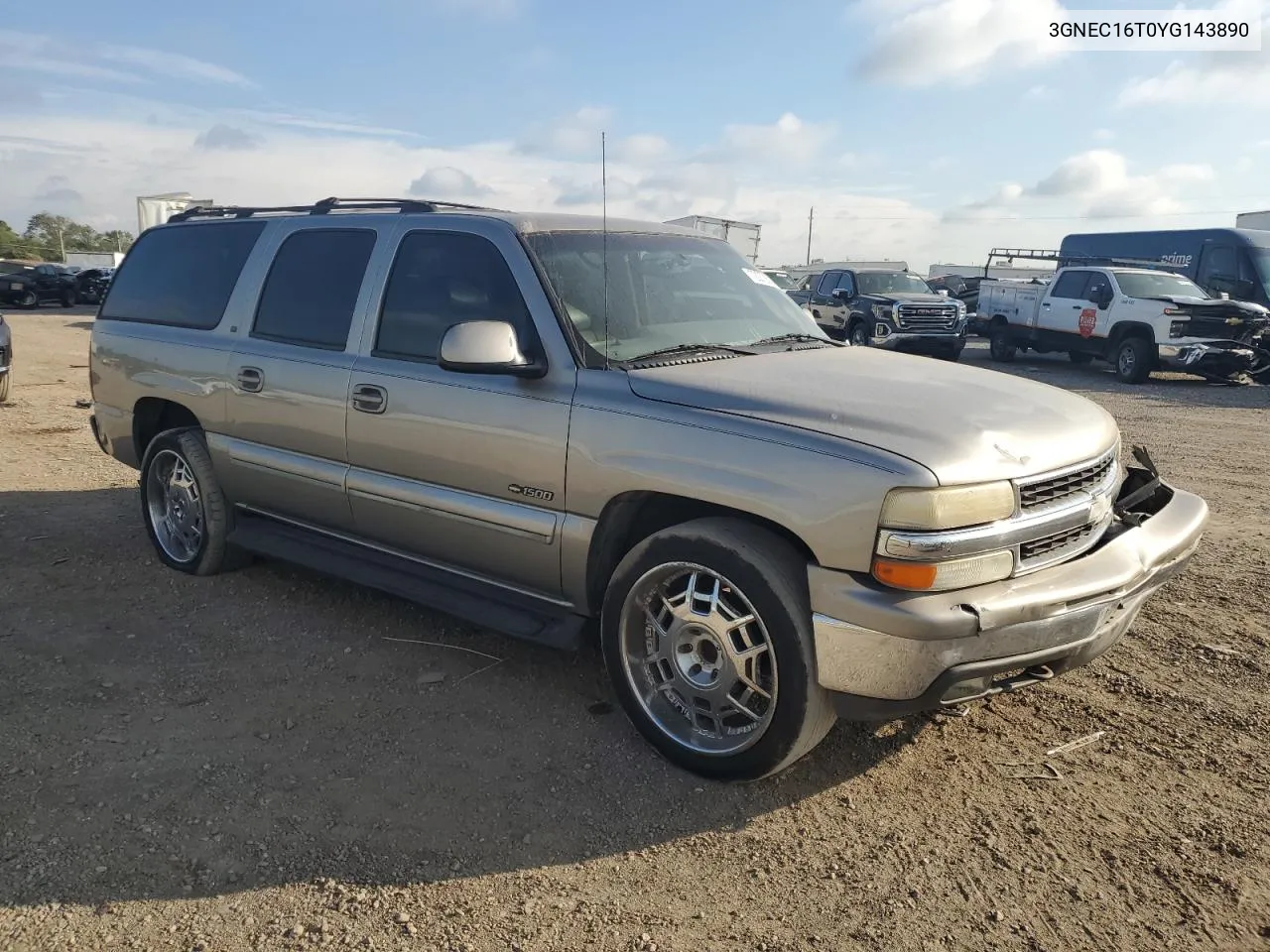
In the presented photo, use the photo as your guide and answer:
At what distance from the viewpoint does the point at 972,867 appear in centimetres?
268

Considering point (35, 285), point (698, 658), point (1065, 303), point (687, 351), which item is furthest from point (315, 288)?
point (35, 285)

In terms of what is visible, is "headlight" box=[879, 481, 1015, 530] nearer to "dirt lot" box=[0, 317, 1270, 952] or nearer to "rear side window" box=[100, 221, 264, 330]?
"dirt lot" box=[0, 317, 1270, 952]

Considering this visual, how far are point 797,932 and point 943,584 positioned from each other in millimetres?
1029

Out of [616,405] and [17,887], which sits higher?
[616,405]

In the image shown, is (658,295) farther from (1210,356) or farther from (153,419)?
(1210,356)

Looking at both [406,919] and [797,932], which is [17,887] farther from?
[797,932]

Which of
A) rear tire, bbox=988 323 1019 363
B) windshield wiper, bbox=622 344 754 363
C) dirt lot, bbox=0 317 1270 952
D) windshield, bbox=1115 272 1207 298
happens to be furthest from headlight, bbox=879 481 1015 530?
rear tire, bbox=988 323 1019 363

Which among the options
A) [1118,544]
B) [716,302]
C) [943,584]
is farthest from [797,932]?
[716,302]

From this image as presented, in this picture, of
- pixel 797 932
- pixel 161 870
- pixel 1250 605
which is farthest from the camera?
pixel 1250 605

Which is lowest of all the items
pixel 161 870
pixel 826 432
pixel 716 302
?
pixel 161 870

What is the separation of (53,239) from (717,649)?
3734 inches

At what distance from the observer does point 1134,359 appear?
15.2m

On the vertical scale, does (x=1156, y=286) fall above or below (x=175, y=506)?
above

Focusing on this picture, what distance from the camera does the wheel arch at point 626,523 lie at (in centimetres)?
323
